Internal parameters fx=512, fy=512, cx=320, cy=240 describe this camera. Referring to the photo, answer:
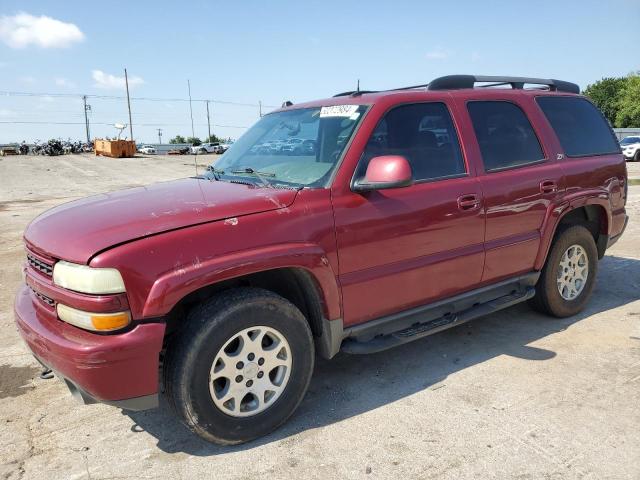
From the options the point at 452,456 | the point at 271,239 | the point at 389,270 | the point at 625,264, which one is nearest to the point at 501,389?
the point at 452,456

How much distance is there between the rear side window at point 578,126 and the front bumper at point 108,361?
3.65 metres

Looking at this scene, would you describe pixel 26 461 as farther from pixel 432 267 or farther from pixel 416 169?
pixel 416 169

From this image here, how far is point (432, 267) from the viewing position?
3.38 m

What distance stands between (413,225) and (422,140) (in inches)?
25.3

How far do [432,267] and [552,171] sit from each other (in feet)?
4.98

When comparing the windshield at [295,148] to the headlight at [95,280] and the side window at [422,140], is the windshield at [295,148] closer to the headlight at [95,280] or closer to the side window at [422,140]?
the side window at [422,140]

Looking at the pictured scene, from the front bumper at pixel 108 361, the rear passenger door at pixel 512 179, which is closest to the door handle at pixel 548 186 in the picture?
the rear passenger door at pixel 512 179

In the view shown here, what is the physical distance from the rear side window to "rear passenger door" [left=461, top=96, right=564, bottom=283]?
0.26 m

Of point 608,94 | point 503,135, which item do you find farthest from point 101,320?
point 608,94

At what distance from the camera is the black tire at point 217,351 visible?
254 centimetres

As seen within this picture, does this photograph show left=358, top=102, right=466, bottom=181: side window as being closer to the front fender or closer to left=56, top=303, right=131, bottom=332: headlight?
the front fender

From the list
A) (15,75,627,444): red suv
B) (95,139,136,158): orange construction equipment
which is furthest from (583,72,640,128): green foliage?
(15,75,627,444): red suv

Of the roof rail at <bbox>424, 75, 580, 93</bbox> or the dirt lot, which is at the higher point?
the roof rail at <bbox>424, 75, 580, 93</bbox>

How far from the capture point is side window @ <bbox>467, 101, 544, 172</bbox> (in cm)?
376
